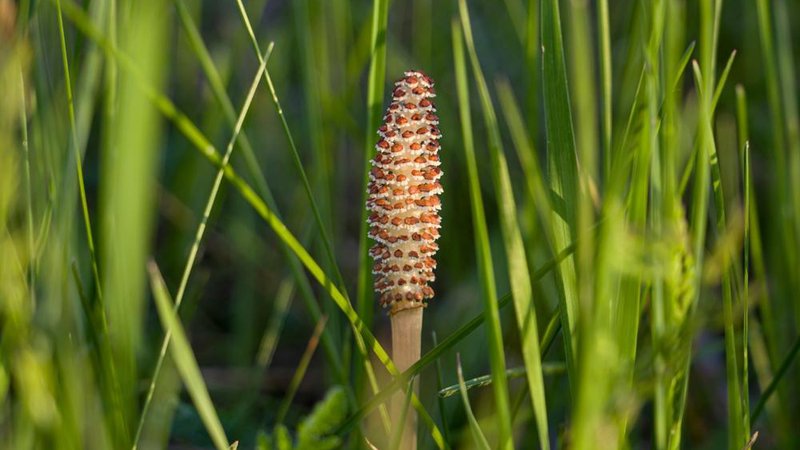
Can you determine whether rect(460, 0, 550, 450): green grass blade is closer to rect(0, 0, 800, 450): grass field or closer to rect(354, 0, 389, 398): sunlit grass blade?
rect(0, 0, 800, 450): grass field

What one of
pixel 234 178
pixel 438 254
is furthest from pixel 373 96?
pixel 438 254

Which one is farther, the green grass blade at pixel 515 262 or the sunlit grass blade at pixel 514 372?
the sunlit grass blade at pixel 514 372

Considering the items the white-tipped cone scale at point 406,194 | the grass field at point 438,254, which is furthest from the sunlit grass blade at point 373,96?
the white-tipped cone scale at point 406,194

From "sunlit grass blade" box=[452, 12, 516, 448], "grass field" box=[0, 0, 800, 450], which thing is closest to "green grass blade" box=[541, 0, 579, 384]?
"grass field" box=[0, 0, 800, 450]

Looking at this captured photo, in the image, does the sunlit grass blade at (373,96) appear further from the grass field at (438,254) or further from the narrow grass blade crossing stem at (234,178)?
the narrow grass blade crossing stem at (234,178)

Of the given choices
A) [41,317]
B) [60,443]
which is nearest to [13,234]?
[41,317]
